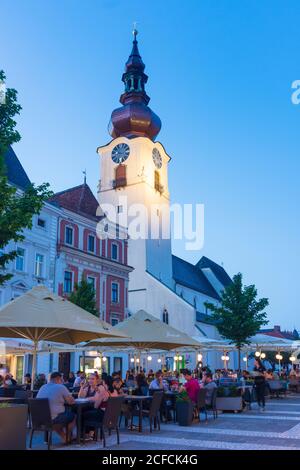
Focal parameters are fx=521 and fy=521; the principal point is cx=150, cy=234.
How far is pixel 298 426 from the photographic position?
13234 millimetres

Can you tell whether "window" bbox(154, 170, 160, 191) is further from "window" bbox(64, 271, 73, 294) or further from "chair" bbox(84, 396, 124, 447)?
"chair" bbox(84, 396, 124, 447)

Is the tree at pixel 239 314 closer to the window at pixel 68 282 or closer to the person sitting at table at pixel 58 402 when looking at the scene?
the window at pixel 68 282

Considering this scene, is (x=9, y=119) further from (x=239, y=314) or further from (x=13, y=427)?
(x=239, y=314)

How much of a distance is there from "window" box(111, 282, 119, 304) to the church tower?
1322cm

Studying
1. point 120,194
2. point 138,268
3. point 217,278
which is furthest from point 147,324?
point 217,278

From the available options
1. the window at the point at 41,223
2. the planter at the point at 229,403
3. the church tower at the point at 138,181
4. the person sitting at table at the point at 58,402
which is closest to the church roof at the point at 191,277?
the church tower at the point at 138,181

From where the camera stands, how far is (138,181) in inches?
2293

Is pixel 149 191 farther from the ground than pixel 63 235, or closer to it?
farther from the ground

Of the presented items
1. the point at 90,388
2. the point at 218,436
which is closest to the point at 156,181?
the point at 90,388

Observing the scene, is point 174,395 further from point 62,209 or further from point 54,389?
point 62,209

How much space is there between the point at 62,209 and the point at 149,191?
2389 cm

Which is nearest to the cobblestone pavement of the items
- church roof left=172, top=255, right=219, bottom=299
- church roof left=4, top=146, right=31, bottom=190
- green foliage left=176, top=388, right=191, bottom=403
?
green foliage left=176, top=388, right=191, bottom=403

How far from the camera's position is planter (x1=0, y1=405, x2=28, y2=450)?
7.58 m

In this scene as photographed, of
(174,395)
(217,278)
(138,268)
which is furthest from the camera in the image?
(217,278)
